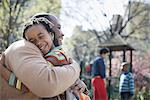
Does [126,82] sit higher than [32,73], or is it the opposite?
[32,73]

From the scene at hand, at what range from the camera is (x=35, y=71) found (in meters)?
2.16

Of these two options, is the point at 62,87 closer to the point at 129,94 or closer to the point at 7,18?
the point at 129,94

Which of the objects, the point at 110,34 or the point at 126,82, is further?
the point at 110,34

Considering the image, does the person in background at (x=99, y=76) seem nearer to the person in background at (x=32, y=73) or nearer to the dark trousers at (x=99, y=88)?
the dark trousers at (x=99, y=88)

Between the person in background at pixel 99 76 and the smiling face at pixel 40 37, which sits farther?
the person in background at pixel 99 76

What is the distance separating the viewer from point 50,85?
218cm

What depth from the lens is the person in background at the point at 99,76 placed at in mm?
10211

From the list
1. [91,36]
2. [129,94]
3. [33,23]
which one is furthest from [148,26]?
[33,23]

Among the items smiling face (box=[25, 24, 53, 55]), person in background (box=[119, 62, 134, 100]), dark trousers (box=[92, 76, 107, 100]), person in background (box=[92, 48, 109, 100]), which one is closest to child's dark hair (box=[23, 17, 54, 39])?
smiling face (box=[25, 24, 53, 55])

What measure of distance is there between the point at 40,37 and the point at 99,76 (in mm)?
8188

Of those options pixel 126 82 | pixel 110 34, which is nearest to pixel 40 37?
pixel 126 82

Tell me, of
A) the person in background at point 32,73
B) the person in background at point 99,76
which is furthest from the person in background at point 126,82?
the person in background at point 32,73

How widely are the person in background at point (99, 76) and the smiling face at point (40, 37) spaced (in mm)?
7855

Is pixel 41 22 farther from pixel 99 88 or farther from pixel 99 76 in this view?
pixel 99 88
